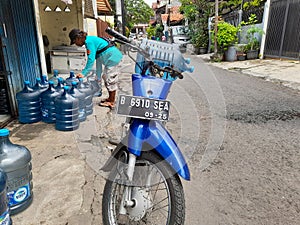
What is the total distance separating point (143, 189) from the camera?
1.79 metres

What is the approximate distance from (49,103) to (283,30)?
1028 cm

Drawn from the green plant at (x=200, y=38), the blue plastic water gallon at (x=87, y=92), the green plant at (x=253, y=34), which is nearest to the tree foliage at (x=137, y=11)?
the green plant at (x=200, y=38)

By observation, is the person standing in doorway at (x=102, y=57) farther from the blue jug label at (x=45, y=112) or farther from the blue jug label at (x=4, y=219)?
the blue jug label at (x=4, y=219)

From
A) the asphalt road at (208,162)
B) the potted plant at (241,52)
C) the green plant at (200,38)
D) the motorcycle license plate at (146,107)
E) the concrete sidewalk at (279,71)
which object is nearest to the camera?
the motorcycle license plate at (146,107)

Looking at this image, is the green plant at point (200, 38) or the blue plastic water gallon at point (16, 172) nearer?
the blue plastic water gallon at point (16, 172)

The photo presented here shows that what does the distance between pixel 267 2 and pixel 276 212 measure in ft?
38.5

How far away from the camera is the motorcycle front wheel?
1.61 meters

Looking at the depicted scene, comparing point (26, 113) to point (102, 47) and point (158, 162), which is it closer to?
point (102, 47)

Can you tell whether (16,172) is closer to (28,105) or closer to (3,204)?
(3,204)

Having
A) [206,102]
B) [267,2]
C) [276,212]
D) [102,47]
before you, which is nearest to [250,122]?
[206,102]

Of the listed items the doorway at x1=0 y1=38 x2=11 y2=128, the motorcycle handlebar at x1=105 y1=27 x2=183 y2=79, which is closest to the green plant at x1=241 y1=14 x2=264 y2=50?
the doorway at x1=0 y1=38 x2=11 y2=128

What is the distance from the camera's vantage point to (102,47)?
4484 millimetres

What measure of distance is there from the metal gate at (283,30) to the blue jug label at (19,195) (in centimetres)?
1071

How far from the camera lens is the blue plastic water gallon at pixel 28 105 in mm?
3848
